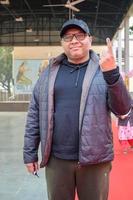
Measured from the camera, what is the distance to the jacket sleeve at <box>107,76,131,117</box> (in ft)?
9.38

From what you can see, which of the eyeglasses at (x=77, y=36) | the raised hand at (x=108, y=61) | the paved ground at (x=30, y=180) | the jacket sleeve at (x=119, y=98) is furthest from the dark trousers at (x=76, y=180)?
the paved ground at (x=30, y=180)

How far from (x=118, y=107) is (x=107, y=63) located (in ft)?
0.88

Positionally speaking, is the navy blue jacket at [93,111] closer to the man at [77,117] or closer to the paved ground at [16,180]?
the man at [77,117]

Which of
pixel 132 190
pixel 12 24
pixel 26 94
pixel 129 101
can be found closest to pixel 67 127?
pixel 129 101

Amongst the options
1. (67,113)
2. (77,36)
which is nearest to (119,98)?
(67,113)

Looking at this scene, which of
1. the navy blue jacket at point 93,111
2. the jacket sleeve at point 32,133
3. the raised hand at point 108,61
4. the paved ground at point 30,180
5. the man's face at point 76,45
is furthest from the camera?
the paved ground at point 30,180

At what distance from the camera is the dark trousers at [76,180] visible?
10.1 feet

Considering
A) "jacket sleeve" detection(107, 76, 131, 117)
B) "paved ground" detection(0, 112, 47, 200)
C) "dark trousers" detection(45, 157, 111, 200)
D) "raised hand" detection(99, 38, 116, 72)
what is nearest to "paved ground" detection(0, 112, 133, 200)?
"paved ground" detection(0, 112, 47, 200)

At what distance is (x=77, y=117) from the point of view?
9.91 ft

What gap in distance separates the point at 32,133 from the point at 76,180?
39cm

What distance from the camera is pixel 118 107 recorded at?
2947 mm

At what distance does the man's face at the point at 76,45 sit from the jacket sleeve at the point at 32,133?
31 cm

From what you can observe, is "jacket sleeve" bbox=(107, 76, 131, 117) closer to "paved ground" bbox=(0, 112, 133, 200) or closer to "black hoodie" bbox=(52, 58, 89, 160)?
"black hoodie" bbox=(52, 58, 89, 160)

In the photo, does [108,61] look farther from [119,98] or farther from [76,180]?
[76,180]
